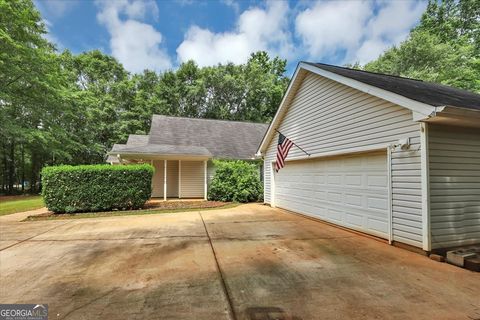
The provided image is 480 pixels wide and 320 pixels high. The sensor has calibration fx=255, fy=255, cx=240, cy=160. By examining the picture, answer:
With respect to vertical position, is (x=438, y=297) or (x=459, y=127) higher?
(x=459, y=127)

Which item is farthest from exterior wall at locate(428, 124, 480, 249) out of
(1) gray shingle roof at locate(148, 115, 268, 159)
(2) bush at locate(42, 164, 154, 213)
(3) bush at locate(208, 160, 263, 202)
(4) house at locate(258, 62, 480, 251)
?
(1) gray shingle roof at locate(148, 115, 268, 159)

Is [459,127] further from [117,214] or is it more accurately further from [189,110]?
[189,110]

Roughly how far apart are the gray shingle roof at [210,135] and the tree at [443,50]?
13.1 meters

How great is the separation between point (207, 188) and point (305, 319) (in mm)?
12316

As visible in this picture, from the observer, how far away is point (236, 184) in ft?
43.2

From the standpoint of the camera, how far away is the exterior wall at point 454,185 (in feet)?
15.4

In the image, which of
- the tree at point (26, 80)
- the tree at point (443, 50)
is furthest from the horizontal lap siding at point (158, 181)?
the tree at point (443, 50)

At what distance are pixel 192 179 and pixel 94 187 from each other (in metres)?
6.05

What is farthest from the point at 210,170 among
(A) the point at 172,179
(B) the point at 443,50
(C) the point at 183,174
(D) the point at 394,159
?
(B) the point at 443,50

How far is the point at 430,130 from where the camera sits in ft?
15.5

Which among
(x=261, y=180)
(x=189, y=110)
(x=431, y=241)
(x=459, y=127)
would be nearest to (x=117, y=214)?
(x=261, y=180)

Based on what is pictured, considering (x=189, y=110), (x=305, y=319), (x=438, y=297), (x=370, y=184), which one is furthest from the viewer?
(x=189, y=110)

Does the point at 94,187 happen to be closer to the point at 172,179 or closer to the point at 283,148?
the point at 172,179

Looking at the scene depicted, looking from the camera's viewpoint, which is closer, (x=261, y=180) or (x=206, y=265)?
(x=206, y=265)
